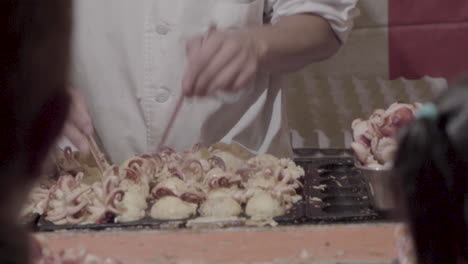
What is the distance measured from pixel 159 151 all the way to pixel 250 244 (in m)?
0.52

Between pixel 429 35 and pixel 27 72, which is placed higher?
pixel 429 35

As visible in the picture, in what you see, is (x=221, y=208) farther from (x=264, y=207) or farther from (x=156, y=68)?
(x=156, y=68)

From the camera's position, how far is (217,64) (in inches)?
58.4

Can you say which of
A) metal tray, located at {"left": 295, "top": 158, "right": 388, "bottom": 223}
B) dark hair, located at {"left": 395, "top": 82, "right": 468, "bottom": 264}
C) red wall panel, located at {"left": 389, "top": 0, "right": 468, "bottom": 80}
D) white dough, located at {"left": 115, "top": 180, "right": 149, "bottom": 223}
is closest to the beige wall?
red wall panel, located at {"left": 389, "top": 0, "right": 468, "bottom": 80}

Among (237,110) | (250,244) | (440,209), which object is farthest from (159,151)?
(440,209)

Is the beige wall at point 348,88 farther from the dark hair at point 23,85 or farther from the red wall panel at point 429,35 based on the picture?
the dark hair at point 23,85

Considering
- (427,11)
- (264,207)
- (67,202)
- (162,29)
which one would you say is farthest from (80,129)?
(427,11)

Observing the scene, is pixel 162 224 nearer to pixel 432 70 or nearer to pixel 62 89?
pixel 62 89

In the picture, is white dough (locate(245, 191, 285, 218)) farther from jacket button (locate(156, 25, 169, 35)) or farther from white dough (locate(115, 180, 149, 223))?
jacket button (locate(156, 25, 169, 35))

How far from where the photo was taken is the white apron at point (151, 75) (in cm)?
190

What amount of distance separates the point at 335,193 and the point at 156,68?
2.02 feet

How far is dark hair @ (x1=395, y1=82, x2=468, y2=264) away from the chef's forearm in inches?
49.0

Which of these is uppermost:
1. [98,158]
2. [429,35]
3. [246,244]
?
[429,35]

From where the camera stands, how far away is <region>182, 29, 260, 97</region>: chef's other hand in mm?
1473
